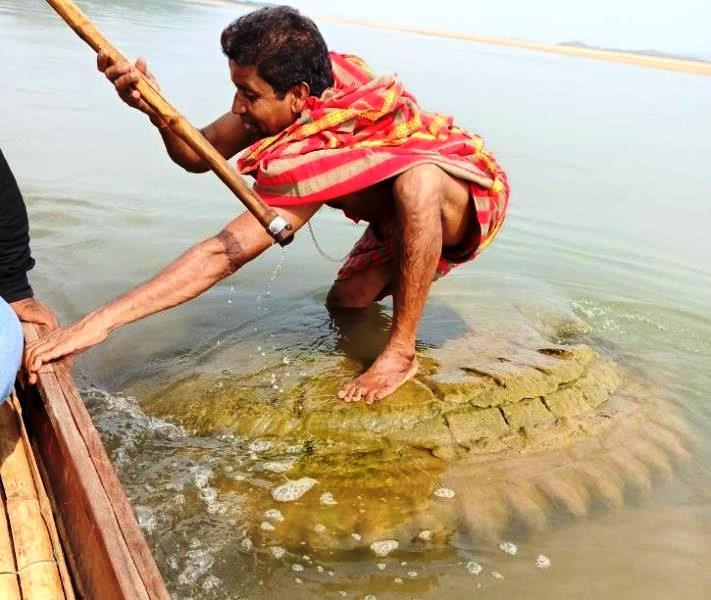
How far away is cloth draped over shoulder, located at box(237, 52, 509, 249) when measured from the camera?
2.62m

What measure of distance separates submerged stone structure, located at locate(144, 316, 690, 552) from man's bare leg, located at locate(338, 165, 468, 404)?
7 centimetres

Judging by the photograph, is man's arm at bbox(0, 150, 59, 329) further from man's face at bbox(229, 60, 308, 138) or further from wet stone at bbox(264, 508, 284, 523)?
wet stone at bbox(264, 508, 284, 523)

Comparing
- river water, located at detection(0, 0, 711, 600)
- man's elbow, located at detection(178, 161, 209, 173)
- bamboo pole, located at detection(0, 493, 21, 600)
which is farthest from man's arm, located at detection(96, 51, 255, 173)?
bamboo pole, located at detection(0, 493, 21, 600)

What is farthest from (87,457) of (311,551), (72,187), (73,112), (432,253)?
(73,112)

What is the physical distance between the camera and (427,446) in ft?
8.86

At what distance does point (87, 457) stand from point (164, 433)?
32.8 inches

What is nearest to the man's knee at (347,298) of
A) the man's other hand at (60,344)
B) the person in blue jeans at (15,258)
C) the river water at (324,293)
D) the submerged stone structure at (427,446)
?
the river water at (324,293)

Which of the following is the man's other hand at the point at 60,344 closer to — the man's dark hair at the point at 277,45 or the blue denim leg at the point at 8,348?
the blue denim leg at the point at 8,348

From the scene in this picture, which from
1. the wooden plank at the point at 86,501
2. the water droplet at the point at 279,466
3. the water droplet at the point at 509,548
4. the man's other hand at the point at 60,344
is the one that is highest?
the man's other hand at the point at 60,344

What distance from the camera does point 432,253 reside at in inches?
109

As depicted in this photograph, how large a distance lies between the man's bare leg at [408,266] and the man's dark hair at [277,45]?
0.52 m

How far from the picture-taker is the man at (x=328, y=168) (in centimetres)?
251

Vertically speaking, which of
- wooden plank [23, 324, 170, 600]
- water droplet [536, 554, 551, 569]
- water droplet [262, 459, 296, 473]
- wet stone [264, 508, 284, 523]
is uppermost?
wooden plank [23, 324, 170, 600]

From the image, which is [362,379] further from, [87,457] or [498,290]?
[498,290]
